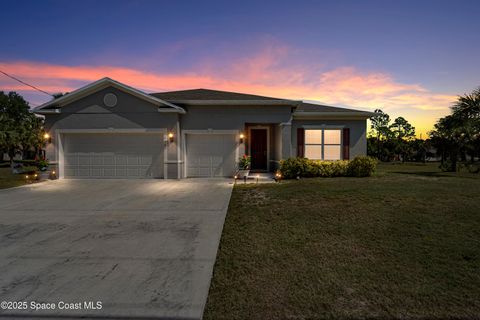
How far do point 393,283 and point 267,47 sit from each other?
1507 cm

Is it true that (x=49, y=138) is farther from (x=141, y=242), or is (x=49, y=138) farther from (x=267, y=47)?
(x=267, y=47)

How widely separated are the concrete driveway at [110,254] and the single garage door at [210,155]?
4.83m

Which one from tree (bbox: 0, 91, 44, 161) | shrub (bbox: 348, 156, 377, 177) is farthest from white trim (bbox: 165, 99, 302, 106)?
tree (bbox: 0, 91, 44, 161)

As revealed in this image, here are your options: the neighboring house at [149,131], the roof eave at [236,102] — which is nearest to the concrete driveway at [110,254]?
the neighboring house at [149,131]

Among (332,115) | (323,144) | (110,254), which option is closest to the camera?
(110,254)

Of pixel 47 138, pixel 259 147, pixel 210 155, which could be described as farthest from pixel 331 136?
pixel 47 138

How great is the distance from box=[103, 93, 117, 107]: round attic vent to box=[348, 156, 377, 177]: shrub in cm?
1297

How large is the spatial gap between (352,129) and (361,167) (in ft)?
10.5

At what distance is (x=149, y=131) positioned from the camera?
12258 mm

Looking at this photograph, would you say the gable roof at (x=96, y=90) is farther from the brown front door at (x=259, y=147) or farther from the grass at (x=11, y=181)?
the brown front door at (x=259, y=147)

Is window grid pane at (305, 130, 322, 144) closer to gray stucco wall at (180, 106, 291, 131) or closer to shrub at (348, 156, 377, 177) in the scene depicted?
gray stucco wall at (180, 106, 291, 131)

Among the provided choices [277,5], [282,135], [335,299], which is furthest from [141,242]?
[277,5]

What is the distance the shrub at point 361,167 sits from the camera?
1233 cm

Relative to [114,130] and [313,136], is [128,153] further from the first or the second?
[313,136]
